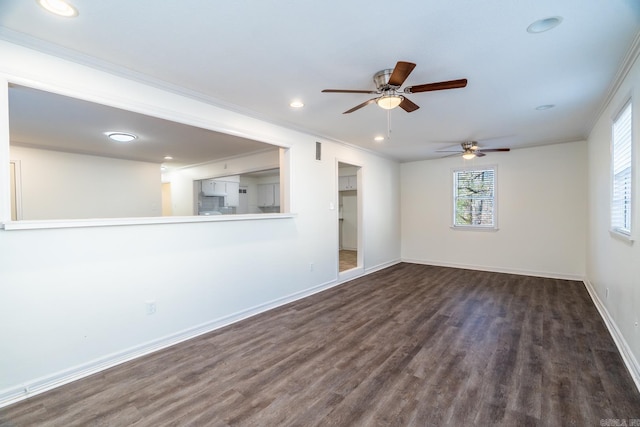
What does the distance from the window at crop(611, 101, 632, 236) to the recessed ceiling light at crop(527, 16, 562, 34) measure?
51.0 inches

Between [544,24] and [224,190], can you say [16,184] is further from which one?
[544,24]

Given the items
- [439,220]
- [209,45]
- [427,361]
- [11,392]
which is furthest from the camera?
[439,220]

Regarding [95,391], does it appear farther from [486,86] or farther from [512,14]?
[486,86]

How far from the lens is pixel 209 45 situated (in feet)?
6.87

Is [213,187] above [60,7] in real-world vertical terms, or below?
below

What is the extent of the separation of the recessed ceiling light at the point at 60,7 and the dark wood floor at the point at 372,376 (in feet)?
8.10

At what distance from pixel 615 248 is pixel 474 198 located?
328 cm

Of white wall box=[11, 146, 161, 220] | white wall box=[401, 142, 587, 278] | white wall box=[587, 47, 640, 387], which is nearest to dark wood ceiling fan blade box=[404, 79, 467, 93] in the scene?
white wall box=[587, 47, 640, 387]

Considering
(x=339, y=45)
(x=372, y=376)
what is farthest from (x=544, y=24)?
(x=372, y=376)

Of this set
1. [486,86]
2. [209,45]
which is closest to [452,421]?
[486,86]

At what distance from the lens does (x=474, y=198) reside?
20.0ft

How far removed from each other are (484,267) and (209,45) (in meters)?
6.14

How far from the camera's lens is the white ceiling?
1716 mm

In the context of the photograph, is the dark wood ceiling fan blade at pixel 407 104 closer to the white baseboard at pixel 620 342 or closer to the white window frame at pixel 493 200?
the white baseboard at pixel 620 342
